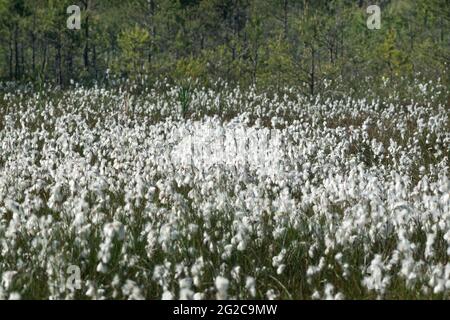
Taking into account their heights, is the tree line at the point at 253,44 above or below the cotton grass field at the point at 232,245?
above

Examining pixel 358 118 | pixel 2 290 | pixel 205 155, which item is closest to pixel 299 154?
pixel 205 155

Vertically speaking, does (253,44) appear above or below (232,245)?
above

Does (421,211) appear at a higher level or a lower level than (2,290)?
higher

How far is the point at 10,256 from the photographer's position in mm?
4996

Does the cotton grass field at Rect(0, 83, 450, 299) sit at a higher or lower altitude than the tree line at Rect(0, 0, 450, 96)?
lower

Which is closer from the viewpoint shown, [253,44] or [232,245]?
[232,245]

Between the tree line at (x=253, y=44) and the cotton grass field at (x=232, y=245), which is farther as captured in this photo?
Result: the tree line at (x=253, y=44)

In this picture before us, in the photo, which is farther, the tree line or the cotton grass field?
the tree line
